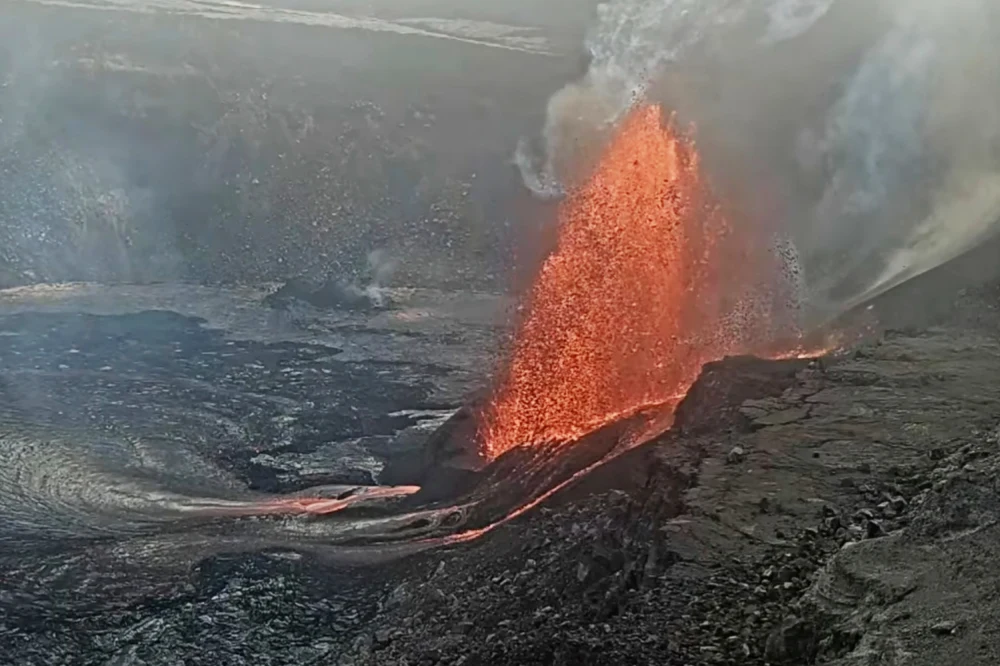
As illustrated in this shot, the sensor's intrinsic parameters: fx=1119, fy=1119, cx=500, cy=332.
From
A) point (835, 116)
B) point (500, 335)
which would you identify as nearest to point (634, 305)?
point (500, 335)

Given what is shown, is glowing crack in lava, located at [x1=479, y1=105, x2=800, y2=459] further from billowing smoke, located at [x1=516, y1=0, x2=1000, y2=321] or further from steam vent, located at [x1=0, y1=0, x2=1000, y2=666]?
billowing smoke, located at [x1=516, y1=0, x2=1000, y2=321]

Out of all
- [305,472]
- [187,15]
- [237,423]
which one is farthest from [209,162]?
[305,472]

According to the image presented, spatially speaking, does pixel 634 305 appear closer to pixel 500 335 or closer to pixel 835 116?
pixel 500 335

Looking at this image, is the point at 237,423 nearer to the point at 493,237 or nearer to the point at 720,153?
the point at 720,153

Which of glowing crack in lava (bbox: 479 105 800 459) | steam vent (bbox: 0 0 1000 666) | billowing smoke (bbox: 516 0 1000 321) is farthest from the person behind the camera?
billowing smoke (bbox: 516 0 1000 321)

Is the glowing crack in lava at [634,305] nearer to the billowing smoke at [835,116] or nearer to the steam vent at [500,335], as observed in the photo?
the steam vent at [500,335]

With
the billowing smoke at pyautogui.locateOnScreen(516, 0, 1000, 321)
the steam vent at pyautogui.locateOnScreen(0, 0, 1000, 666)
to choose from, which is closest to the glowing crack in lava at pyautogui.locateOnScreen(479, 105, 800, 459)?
the steam vent at pyautogui.locateOnScreen(0, 0, 1000, 666)

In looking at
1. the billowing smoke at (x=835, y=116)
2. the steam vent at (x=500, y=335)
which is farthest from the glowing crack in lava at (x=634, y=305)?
the billowing smoke at (x=835, y=116)
